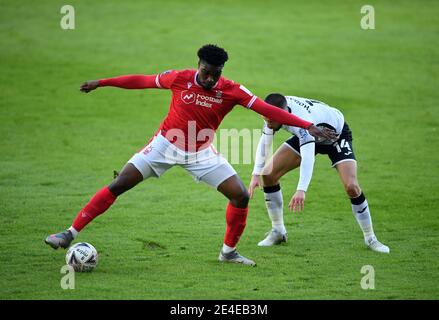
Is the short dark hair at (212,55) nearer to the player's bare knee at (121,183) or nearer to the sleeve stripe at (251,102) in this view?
the sleeve stripe at (251,102)

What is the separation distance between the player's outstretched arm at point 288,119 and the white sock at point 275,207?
226 centimetres

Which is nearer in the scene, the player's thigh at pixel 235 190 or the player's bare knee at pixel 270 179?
the player's thigh at pixel 235 190

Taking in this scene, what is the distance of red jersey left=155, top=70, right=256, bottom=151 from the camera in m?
10.2

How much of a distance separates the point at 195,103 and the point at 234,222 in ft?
5.65

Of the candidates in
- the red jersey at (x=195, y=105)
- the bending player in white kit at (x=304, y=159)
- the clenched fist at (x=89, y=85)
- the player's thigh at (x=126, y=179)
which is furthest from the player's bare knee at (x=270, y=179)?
the clenched fist at (x=89, y=85)

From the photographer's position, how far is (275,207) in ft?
39.9

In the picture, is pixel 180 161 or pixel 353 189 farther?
pixel 353 189

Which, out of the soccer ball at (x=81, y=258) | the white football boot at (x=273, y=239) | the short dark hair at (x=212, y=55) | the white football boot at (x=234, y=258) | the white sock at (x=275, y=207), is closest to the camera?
the short dark hair at (x=212, y=55)

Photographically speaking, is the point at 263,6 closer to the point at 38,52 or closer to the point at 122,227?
the point at 38,52

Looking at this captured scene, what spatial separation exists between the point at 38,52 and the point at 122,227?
15515 millimetres

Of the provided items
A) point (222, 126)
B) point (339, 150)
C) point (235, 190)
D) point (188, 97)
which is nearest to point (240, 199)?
point (235, 190)

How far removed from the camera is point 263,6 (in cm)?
3244

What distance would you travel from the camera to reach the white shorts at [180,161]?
10328 mm

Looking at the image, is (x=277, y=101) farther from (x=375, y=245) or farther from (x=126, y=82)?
(x=375, y=245)
